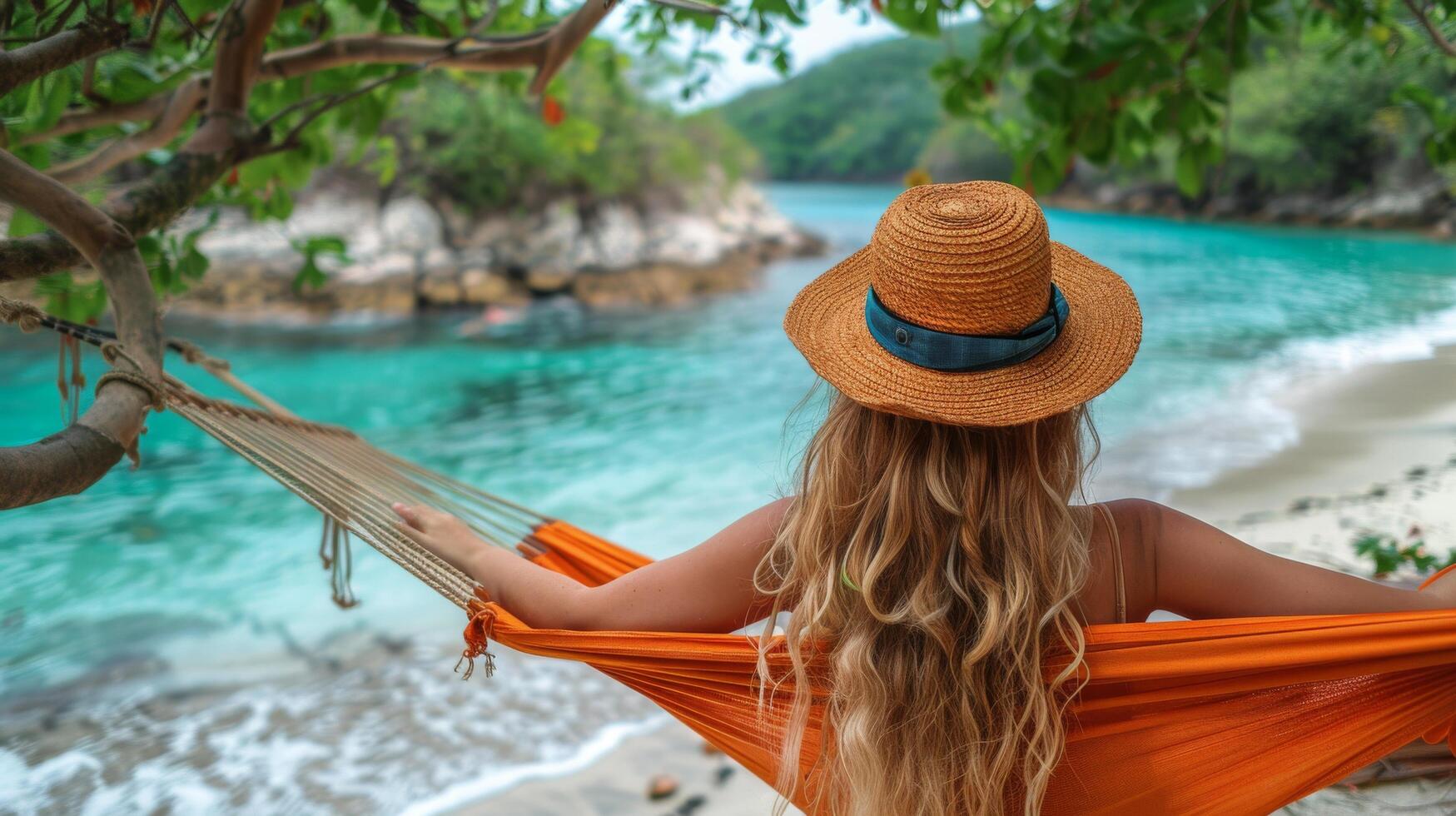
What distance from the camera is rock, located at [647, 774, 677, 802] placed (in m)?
2.07

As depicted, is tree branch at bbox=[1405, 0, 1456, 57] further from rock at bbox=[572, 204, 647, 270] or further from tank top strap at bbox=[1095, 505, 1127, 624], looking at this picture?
rock at bbox=[572, 204, 647, 270]

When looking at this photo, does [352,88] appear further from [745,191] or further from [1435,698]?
[745,191]

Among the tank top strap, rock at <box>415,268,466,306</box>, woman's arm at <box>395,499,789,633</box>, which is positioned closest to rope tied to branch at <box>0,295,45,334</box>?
woman's arm at <box>395,499,789,633</box>

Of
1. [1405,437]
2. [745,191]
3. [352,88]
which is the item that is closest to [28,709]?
[352,88]

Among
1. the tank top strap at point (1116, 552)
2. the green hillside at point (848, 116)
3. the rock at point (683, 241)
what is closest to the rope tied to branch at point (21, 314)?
the tank top strap at point (1116, 552)

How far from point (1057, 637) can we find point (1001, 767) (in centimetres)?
13

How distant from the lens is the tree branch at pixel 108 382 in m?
0.88

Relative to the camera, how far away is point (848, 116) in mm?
27547

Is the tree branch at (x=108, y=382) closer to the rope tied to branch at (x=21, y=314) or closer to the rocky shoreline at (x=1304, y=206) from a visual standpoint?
the rope tied to branch at (x=21, y=314)

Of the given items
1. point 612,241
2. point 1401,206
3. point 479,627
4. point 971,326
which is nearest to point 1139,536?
point 971,326

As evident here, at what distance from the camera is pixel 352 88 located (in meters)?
2.02

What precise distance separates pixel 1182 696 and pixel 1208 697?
3 cm

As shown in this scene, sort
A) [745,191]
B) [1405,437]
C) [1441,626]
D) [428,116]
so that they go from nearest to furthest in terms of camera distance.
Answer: [1441,626] < [1405,437] < [428,116] < [745,191]

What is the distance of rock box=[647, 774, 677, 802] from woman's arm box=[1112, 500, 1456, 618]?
1412 mm
